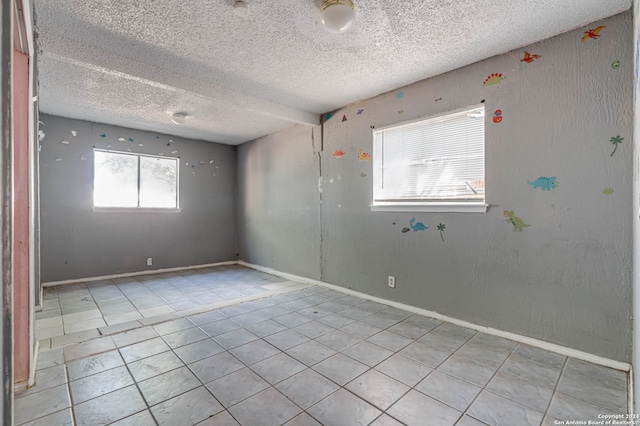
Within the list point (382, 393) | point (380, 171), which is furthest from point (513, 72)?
point (382, 393)

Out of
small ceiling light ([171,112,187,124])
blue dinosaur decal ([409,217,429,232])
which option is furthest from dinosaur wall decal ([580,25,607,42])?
small ceiling light ([171,112,187,124])

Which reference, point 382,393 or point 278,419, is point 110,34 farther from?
point 382,393

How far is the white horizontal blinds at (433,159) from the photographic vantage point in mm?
2730

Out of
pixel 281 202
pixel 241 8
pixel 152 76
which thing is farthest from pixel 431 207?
pixel 152 76

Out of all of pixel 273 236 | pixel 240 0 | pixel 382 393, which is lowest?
pixel 382 393

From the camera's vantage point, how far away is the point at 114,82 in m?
3.12

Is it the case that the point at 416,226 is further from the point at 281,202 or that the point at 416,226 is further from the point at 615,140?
the point at 281,202

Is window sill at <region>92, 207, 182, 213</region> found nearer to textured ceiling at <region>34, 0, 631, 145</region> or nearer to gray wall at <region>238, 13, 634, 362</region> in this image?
textured ceiling at <region>34, 0, 631, 145</region>

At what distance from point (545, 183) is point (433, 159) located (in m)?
0.96

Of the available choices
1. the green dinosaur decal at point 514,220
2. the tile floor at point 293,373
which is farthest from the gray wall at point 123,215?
the green dinosaur decal at point 514,220

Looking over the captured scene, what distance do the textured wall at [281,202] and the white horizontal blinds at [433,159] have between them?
1158mm

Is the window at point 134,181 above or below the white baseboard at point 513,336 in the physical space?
above

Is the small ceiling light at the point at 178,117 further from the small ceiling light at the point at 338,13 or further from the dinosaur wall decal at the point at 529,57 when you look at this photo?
the dinosaur wall decal at the point at 529,57

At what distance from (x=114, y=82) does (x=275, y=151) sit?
2.37 meters
